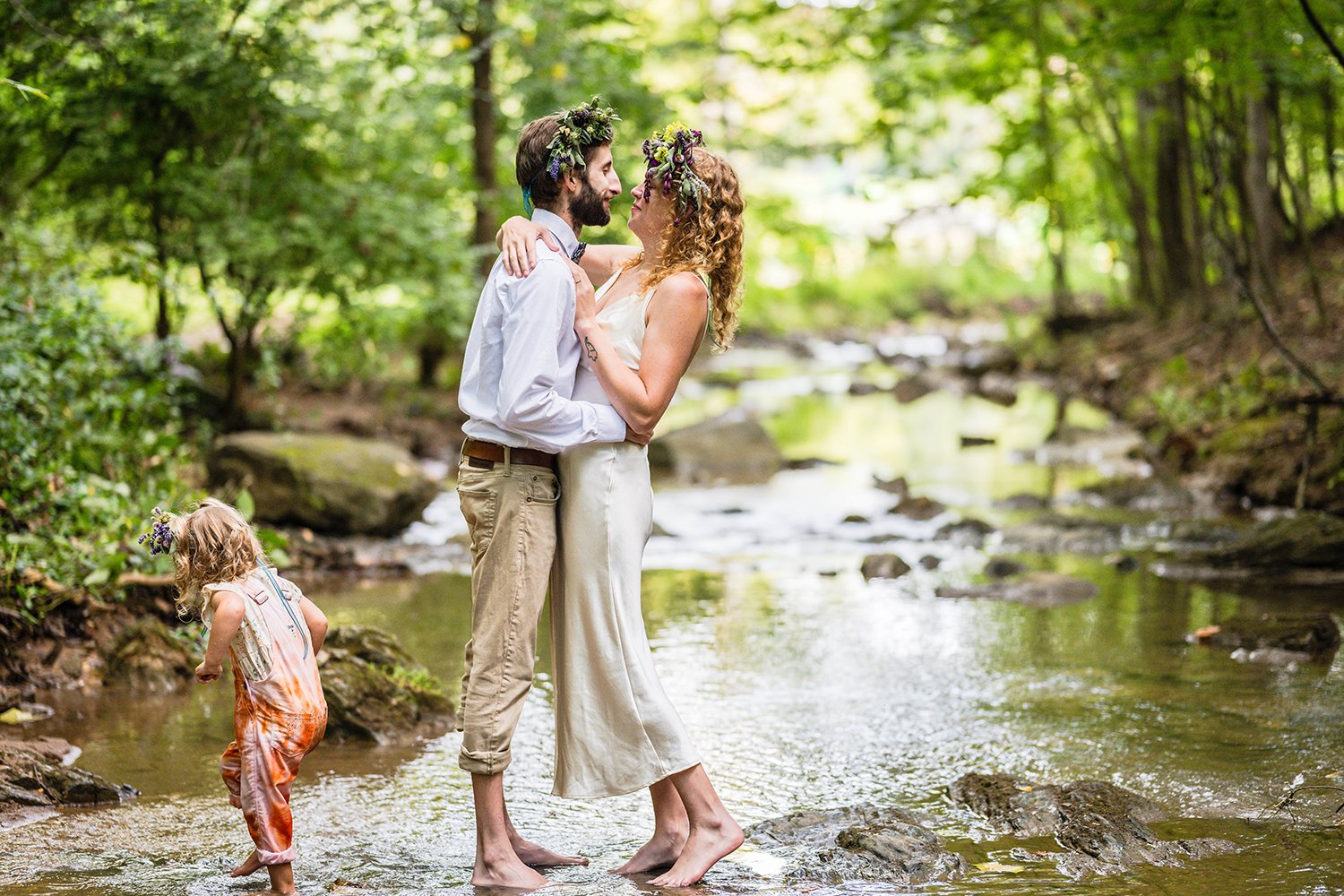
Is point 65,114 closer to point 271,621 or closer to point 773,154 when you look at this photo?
point 271,621

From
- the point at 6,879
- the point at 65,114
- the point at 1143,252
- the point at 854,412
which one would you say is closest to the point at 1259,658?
the point at 6,879

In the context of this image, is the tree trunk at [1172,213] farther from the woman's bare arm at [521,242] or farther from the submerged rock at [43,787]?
the submerged rock at [43,787]

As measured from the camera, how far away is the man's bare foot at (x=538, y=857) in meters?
4.18

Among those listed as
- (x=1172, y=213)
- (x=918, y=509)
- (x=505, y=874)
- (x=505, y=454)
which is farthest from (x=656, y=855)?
(x=1172, y=213)

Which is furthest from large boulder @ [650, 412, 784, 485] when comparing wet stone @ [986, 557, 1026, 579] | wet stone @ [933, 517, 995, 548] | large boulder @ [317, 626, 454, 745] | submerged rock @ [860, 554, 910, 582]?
large boulder @ [317, 626, 454, 745]

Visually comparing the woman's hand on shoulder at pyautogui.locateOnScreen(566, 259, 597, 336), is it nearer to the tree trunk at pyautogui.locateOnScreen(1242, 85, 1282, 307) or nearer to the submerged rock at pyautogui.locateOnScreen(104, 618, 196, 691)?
the submerged rock at pyautogui.locateOnScreen(104, 618, 196, 691)

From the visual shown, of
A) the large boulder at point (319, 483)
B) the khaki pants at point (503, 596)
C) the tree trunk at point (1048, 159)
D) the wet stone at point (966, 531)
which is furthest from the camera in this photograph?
the tree trunk at point (1048, 159)

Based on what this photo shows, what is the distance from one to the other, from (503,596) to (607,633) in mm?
338

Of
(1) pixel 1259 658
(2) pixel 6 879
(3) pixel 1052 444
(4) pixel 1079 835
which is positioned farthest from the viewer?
(3) pixel 1052 444

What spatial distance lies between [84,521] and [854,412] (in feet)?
46.9

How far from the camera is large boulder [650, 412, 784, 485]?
48.1ft

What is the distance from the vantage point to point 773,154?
28.3 meters

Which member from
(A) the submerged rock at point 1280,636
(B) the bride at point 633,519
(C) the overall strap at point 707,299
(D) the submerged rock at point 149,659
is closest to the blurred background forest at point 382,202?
(D) the submerged rock at point 149,659

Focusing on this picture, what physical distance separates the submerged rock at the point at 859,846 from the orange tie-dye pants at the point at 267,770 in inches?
58.0
